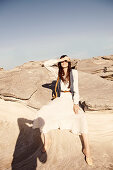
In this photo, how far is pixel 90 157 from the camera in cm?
315

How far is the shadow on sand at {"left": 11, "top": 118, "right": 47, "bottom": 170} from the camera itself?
10.9 ft

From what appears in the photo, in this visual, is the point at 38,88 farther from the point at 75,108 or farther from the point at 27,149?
the point at 75,108

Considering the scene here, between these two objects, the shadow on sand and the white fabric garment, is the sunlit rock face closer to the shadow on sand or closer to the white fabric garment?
the shadow on sand

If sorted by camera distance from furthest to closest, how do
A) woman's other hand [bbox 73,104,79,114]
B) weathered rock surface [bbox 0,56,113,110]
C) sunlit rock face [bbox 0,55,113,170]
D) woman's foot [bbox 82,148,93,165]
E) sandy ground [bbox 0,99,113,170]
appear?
1. weathered rock surface [bbox 0,56,113,110]
2. woman's other hand [bbox 73,104,79,114]
3. sunlit rock face [bbox 0,55,113,170]
4. sandy ground [bbox 0,99,113,170]
5. woman's foot [bbox 82,148,93,165]

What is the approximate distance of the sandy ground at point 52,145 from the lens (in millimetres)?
3162

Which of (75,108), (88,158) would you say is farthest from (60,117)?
(88,158)

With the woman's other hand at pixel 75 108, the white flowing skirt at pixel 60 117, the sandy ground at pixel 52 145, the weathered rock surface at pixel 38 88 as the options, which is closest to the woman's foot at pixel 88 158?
the sandy ground at pixel 52 145

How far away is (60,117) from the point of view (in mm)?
3523

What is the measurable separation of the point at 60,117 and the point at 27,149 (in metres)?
1.40

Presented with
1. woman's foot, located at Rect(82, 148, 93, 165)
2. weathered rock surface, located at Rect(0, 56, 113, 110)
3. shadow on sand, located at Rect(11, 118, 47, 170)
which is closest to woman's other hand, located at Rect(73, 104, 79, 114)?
woman's foot, located at Rect(82, 148, 93, 165)

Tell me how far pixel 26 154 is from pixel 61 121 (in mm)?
1323

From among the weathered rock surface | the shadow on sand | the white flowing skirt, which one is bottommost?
the shadow on sand

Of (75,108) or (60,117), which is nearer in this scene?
→ (75,108)

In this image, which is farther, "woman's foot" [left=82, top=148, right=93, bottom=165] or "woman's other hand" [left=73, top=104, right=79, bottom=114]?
"woman's other hand" [left=73, top=104, right=79, bottom=114]
